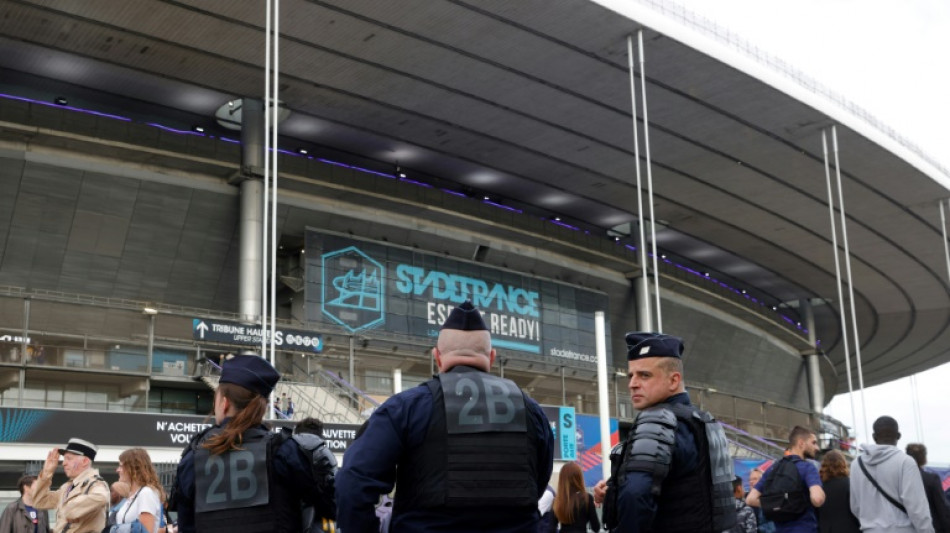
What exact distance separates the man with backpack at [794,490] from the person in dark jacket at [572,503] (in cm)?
131

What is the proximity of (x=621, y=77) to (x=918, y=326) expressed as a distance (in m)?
38.6

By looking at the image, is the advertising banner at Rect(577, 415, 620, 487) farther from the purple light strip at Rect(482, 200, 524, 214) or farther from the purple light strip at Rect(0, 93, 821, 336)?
the purple light strip at Rect(482, 200, 524, 214)

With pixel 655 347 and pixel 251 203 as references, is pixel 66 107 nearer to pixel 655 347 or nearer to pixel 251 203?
pixel 251 203

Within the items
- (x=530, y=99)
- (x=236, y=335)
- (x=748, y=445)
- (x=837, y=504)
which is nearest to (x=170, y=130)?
(x=236, y=335)

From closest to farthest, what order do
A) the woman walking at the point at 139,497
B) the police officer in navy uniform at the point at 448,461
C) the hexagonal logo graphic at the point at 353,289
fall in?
the police officer in navy uniform at the point at 448,461 < the woman walking at the point at 139,497 < the hexagonal logo graphic at the point at 353,289

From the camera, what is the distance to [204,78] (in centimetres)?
3353

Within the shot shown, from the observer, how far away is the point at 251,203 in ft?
118

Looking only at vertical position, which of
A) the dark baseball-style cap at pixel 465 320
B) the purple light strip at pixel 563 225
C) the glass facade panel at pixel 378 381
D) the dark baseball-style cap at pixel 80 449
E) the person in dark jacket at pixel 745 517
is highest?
the purple light strip at pixel 563 225

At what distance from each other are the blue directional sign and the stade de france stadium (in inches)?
2.9

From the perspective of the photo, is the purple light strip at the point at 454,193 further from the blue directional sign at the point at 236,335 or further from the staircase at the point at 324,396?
the blue directional sign at the point at 236,335

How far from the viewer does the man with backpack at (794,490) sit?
26.6 feet

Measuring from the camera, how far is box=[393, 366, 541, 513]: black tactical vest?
4.09 m

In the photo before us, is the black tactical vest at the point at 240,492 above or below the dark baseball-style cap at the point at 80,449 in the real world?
below

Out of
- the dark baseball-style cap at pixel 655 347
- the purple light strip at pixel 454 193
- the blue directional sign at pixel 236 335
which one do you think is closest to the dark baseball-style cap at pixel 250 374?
the dark baseball-style cap at pixel 655 347
